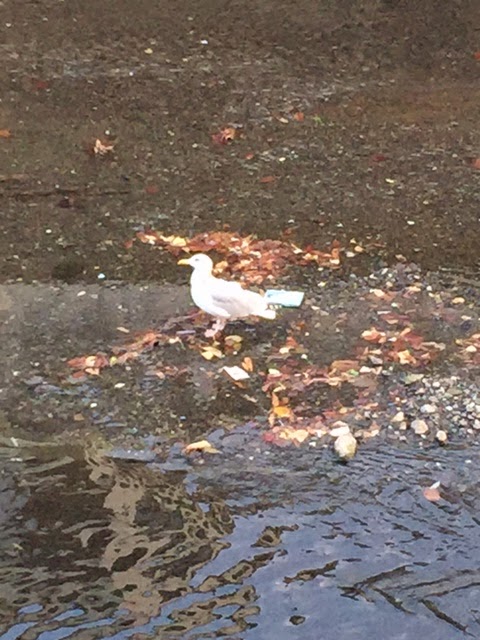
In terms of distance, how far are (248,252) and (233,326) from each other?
73cm

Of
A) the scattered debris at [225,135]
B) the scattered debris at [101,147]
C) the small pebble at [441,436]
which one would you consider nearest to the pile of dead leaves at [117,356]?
the small pebble at [441,436]

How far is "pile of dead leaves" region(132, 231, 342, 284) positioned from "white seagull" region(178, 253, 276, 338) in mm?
534

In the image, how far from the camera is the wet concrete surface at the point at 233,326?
3.44 metres

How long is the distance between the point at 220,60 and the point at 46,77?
1.39m

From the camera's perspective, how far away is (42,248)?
5375mm

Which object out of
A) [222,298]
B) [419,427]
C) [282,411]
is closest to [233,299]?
[222,298]

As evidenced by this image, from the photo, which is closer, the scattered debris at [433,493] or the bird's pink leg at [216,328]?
the scattered debris at [433,493]

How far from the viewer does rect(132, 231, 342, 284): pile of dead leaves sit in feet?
17.1

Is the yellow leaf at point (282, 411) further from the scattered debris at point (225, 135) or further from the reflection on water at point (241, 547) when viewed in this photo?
the scattered debris at point (225, 135)

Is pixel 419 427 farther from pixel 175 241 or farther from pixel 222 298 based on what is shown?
pixel 175 241

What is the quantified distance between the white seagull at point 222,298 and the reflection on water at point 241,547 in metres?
0.83

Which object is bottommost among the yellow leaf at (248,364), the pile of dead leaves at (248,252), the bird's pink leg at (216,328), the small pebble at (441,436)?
the small pebble at (441,436)

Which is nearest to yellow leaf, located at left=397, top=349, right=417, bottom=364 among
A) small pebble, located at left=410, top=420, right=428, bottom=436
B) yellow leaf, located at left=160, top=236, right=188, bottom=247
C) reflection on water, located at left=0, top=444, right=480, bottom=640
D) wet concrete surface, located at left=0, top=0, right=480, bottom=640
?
wet concrete surface, located at left=0, top=0, right=480, bottom=640

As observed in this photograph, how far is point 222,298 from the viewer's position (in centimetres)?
449
